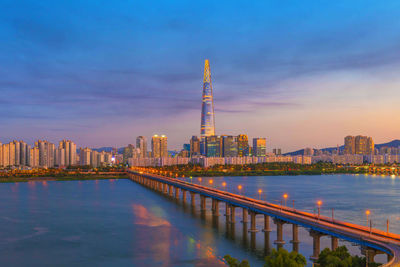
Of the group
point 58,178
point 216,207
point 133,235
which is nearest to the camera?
point 133,235

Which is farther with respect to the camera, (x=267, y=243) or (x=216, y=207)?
(x=216, y=207)

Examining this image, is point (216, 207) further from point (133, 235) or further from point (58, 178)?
point (58, 178)

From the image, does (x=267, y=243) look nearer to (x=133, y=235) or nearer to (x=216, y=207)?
(x=133, y=235)

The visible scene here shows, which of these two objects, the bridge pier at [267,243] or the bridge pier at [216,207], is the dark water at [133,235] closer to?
the bridge pier at [267,243]

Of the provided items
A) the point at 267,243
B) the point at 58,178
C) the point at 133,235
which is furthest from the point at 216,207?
the point at 58,178

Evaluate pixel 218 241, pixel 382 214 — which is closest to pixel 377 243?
pixel 218 241

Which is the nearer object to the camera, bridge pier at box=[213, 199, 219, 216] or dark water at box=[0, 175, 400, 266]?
dark water at box=[0, 175, 400, 266]

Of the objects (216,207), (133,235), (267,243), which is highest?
(216,207)

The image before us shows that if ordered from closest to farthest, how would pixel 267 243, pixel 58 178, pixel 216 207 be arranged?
pixel 267 243 < pixel 216 207 < pixel 58 178

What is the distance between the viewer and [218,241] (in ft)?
114

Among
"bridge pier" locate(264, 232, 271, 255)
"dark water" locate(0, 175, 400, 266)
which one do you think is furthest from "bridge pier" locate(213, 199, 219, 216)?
"bridge pier" locate(264, 232, 271, 255)

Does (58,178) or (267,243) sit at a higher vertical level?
(267,243)

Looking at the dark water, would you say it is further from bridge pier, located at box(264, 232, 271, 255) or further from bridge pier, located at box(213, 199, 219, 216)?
bridge pier, located at box(213, 199, 219, 216)

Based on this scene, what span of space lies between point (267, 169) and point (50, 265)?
148 meters
